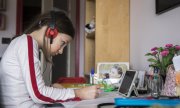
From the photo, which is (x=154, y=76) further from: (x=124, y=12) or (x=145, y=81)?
(x=124, y=12)

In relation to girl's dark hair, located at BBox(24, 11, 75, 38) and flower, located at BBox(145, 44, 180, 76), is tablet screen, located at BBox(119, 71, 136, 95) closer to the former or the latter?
flower, located at BBox(145, 44, 180, 76)

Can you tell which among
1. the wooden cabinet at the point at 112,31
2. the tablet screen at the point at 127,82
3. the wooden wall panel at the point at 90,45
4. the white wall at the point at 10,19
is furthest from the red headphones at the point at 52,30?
the white wall at the point at 10,19

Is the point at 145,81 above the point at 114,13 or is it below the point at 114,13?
below

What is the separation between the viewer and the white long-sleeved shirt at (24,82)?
42.6 inches

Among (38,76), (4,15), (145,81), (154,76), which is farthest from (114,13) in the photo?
(4,15)

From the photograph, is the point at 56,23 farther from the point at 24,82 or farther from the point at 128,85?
the point at 128,85

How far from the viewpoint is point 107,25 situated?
2.08m

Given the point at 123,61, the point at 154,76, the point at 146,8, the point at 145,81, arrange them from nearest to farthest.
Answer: the point at 154,76, the point at 145,81, the point at 146,8, the point at 123,61

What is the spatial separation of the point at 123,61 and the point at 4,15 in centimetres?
203

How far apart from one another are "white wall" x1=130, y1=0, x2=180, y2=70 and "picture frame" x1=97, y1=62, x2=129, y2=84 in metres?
0.12

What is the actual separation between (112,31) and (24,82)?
110 cm

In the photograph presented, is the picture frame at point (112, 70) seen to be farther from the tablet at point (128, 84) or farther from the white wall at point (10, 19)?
the white wall at point (10, 19)

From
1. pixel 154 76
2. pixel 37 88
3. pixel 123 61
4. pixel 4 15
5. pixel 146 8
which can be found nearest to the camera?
pixel 37 88

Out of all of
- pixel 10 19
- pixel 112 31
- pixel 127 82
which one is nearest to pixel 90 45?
pixel 112 31
